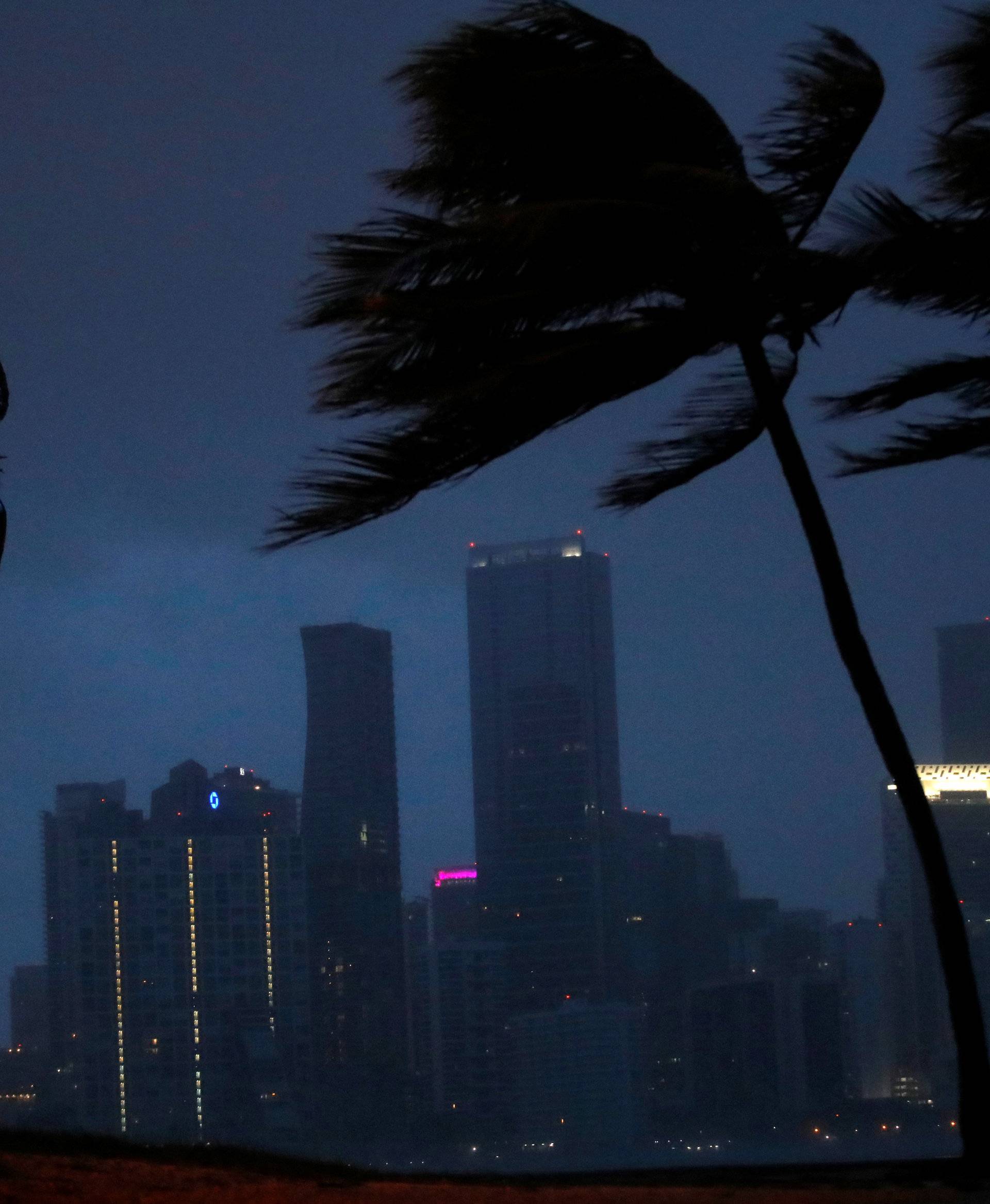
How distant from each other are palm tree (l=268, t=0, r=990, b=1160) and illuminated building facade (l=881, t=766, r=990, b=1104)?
11175 cm

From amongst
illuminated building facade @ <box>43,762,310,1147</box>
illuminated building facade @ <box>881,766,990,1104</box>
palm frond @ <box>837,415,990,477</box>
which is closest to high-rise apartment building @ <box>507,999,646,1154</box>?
illuminated building facade @ <box>43,762,310,1147</box>

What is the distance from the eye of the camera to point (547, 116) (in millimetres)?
8578

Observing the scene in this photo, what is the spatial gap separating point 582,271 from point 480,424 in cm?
93

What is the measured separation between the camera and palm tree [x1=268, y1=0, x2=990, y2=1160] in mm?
8055

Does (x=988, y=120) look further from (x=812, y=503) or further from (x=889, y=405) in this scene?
(x=812, y=503)

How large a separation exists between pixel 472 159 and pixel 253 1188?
524 cm

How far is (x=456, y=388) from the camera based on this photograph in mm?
8195

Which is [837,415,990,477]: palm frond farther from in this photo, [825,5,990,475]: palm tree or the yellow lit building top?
the yellow lit building top

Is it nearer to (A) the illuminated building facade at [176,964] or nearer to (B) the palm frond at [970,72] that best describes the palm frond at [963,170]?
(B) the palm frond at [970,72]

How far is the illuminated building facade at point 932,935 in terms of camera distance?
126 meters

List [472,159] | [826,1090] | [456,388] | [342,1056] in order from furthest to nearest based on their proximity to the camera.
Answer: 1. [342,1056]
2. [826,1090]
3. [472,159]
4. [456,388]

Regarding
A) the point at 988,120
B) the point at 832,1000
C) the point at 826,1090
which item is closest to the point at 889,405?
the point at 988,120

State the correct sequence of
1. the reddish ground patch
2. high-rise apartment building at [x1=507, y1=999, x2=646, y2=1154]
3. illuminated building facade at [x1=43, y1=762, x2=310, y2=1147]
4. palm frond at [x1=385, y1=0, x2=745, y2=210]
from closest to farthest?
the reddish ground patch, palm frond at [x1=385, y1=0, x2=745, y2=210], high-rise apartment building at [x1=507, y1=999, x2=646, y2=1154], illuminated building facade at [x1=43, y1=762, x2=310, y2=1147]

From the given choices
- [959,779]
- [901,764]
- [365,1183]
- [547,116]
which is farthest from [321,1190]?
[959,779]
